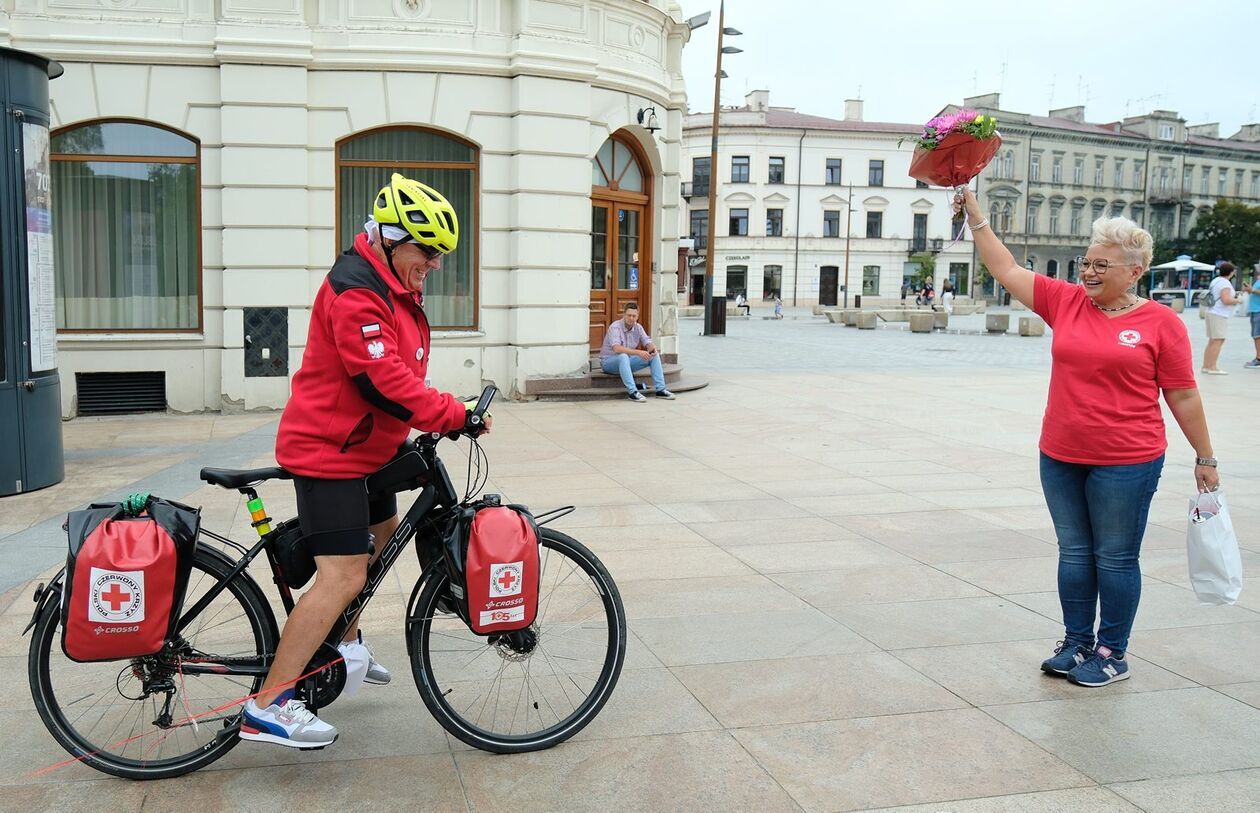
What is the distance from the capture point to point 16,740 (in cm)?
405

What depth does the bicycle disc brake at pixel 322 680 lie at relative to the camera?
3.84m

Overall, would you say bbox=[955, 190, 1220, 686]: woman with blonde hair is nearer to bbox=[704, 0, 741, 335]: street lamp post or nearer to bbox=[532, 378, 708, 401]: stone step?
bbox=[532, 378, 708, 401]: stone step

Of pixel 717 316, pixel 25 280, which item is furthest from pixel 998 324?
pixel 25 280

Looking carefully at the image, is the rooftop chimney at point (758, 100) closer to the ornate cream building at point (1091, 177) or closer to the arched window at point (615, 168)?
the ornate cream building at point (1091, 177)

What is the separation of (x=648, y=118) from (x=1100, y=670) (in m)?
11.8

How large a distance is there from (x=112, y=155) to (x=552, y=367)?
5.69m

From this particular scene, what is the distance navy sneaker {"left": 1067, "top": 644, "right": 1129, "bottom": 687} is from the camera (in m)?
4.64

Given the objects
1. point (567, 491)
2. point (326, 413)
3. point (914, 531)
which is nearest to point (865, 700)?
point (326, 413)

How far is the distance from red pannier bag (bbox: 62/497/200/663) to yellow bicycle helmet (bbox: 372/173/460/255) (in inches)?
46.0

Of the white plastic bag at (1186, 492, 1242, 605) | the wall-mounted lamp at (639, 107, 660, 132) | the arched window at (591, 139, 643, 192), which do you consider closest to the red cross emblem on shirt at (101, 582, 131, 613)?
the white plastic bag at (1186, 492, 1242, 605)

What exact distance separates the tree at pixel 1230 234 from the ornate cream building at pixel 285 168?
86938 mm

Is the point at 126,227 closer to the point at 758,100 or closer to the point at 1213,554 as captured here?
the point at 1213,554

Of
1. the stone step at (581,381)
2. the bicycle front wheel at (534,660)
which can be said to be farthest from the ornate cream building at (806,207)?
the bicycle front wheel at (534,660)

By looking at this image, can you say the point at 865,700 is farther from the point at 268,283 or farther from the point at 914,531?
the point at 268,283
